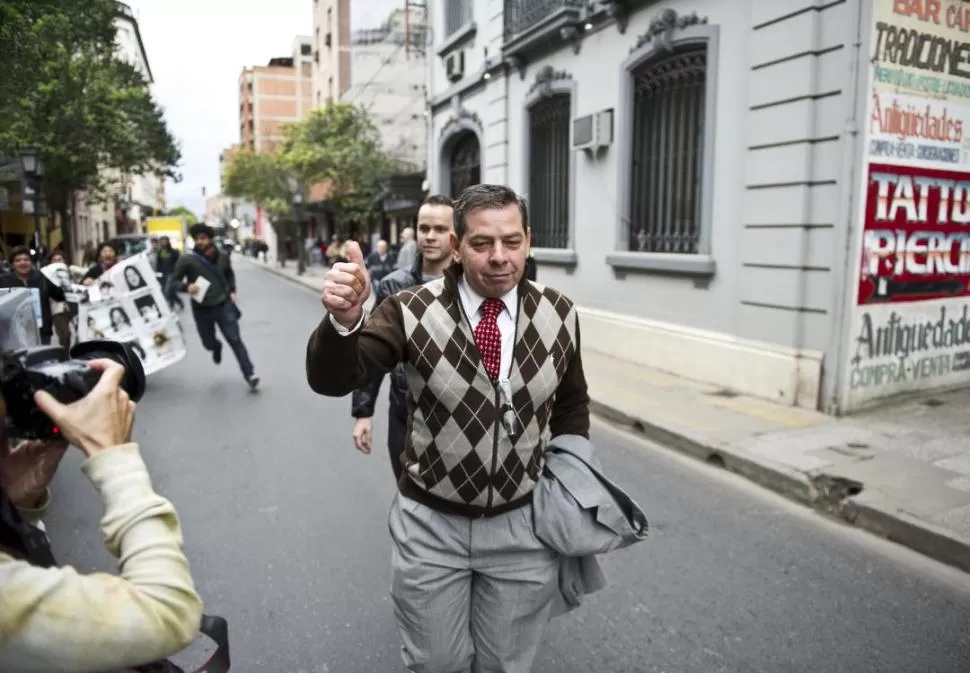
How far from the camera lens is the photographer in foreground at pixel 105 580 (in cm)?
111

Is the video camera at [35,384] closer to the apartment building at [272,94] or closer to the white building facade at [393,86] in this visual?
the white building facade at [393,86]

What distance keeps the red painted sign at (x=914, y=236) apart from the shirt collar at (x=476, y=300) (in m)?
5.69

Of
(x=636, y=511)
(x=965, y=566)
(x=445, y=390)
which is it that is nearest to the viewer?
(x=445, y=390)

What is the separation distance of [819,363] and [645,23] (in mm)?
5000

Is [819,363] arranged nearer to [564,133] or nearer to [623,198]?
[623,198]

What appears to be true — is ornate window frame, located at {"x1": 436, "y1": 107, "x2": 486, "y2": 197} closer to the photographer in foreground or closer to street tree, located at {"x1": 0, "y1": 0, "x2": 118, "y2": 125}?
street tree, located at {"x1": 0, "y1": 0, "x2": 118, "y2": 125}

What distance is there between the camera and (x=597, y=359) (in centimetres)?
1034

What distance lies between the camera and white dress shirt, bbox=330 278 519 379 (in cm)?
220

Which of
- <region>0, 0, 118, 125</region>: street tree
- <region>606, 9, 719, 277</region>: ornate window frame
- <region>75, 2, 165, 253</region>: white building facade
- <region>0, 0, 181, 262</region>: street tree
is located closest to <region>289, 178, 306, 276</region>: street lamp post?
<region>75, 2, 165, 253</region>: white building facade

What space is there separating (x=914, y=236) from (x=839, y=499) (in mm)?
3495

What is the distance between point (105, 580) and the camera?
1156 mm

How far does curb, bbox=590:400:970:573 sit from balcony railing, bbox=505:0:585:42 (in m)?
6.91

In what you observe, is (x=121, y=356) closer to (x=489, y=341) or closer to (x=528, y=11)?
(x=489, y=341)

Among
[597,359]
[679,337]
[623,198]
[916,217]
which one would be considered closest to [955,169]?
[916,217]
